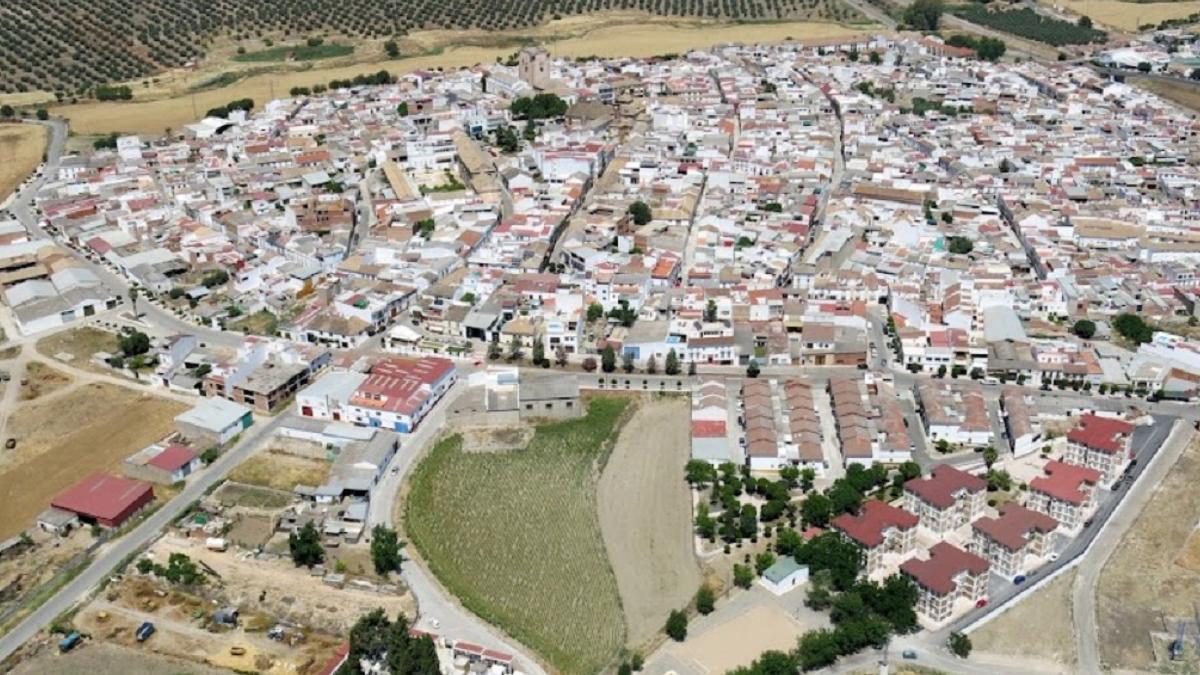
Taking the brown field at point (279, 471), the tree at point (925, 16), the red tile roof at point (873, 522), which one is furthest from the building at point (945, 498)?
the tree at point (925, 16)

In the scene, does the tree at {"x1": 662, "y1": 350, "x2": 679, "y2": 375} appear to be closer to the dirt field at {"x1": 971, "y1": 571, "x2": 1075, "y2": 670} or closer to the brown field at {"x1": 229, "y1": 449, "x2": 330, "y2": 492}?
the brown field at {"x1": 229, "y1": 449, "x2": 330, "y2": 492}

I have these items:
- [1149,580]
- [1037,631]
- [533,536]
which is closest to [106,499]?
[533,536]

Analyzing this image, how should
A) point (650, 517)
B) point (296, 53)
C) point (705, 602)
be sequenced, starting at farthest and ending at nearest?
point (296, 53) < point (650, 517) < point (705, 602)

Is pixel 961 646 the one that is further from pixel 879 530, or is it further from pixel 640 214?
pixel 640 214

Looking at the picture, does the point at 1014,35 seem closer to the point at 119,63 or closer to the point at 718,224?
the point at 718,224

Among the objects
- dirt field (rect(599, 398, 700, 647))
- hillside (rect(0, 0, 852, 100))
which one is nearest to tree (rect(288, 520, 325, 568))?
dirt field (rect(599, 398, 700, 647))

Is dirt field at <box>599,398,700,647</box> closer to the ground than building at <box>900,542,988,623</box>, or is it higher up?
closer to the ground
